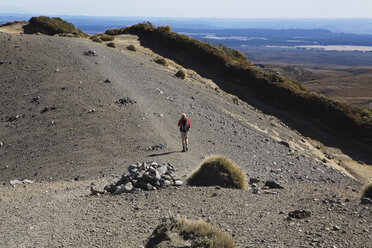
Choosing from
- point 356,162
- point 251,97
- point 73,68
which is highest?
point 73,68

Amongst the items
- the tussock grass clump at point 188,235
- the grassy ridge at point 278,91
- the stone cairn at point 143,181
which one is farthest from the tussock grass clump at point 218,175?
the grassy ridge at point 278,91

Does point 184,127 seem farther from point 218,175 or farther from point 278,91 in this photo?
point 278,91

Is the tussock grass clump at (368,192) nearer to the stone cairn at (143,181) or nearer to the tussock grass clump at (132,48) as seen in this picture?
the stone cairn at (143,181)

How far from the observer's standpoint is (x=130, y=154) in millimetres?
15008

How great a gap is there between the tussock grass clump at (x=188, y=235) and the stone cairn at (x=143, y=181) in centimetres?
282

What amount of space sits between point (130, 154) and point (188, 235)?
26.9 feet

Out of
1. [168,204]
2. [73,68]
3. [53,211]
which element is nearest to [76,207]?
[53,211]

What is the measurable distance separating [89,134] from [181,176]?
6.41 m

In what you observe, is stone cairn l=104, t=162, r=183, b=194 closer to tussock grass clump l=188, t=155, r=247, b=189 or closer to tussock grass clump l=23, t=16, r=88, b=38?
tussock grass clump l=188, t=155, r=247, b=189

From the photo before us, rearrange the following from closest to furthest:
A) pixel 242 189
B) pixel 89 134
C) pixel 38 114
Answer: pixel 242 189 → pixel 89 134 → pixel 38 114

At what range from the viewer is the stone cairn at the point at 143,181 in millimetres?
10359

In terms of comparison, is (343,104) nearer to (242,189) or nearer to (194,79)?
(194,79)

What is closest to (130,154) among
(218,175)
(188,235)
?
(218,175)

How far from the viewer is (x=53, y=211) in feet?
29.8
